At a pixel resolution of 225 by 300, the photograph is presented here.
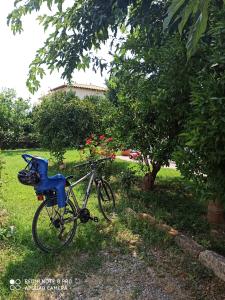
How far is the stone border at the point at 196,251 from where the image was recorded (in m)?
3.58

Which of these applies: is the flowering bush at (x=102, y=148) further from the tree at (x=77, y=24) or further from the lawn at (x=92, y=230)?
the tree at (x=77, y=24)

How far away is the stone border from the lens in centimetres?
358

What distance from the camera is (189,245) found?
4.14 metres

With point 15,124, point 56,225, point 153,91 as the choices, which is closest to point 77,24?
point 153,91

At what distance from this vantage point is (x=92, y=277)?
353cm

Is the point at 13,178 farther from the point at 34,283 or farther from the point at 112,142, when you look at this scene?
the point at 34,283

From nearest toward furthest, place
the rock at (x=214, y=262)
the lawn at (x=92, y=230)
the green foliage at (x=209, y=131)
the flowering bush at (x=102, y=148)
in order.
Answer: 1. the green foliage at (x=209, y=131)
2. the rock at (x=214, y=262)
3. the lawn at (x=92, y=230)
4. the flowering bush at (x=102, y=148)

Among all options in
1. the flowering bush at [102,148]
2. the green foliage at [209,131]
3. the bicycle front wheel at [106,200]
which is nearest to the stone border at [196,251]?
the bicycle front wheel at [106,200]

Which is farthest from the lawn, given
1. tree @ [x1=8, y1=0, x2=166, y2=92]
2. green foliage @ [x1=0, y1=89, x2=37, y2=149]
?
green foliage @ [x1=0, y1=89, x2=37, y2=149]

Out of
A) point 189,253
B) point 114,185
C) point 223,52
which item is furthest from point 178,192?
point 223,52

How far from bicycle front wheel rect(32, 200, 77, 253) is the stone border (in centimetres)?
133

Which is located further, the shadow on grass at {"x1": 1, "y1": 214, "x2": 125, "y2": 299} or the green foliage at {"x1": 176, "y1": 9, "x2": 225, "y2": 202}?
the shadow on grass at {"x1": 1, "y1": 214, "x2": 125, "y2": 299}

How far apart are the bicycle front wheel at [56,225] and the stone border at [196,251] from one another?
1326mm

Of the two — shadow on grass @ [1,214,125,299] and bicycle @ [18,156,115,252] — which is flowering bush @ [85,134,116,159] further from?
shadow on grass @ [1,214,125,299]
